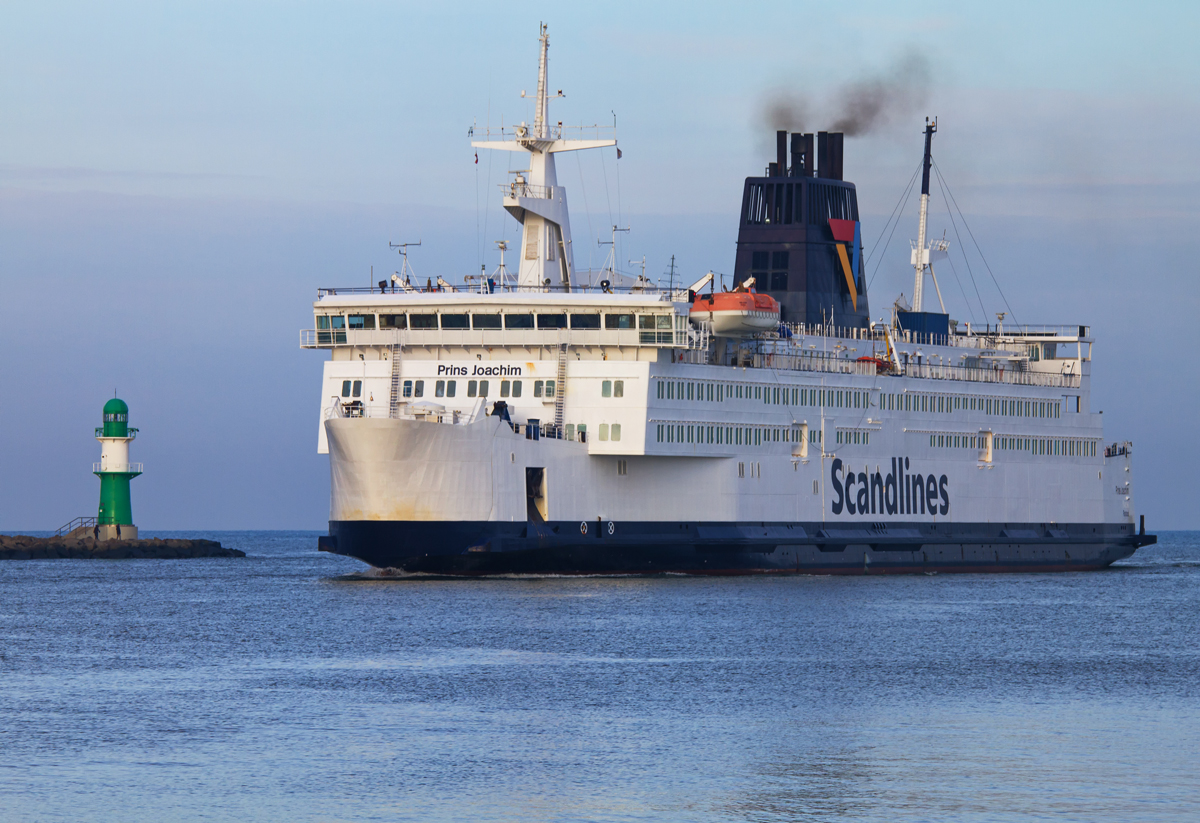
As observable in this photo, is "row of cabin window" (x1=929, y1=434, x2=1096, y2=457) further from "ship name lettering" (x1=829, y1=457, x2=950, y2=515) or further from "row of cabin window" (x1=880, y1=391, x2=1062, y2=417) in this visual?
"ship name lettering" (x1=829, y1=457, x2=950, y2=515)

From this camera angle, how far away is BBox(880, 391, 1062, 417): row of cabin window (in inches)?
2660

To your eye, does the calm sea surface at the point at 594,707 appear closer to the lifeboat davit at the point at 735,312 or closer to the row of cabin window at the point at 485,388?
the row of cabin window at the point at 485,388

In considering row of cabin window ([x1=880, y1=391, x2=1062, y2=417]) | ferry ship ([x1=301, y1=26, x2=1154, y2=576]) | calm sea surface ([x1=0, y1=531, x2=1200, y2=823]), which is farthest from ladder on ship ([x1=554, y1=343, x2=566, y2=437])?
row of cabin window ([x1=880, y1=391, x2=1062, y2=417])

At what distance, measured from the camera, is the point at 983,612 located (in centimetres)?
5075

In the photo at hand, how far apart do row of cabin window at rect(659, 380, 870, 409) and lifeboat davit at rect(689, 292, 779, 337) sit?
1880 millimetres

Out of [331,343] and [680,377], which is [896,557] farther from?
[331,343]

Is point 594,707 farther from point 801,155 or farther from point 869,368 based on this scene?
point 801,155

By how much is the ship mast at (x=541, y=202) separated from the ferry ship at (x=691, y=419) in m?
0.08

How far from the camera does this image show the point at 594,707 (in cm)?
3116

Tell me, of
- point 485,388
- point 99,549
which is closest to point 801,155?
point 485,388

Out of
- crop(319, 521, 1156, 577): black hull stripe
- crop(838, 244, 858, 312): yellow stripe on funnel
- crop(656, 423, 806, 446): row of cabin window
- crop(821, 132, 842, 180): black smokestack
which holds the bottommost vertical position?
crop(319, 521, 1156, 577): black hull stripe

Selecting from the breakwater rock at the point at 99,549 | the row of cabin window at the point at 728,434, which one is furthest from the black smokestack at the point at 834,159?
the breakwater rock at the point at 99,549

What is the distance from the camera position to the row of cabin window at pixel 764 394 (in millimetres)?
57844

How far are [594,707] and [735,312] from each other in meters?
29.0
